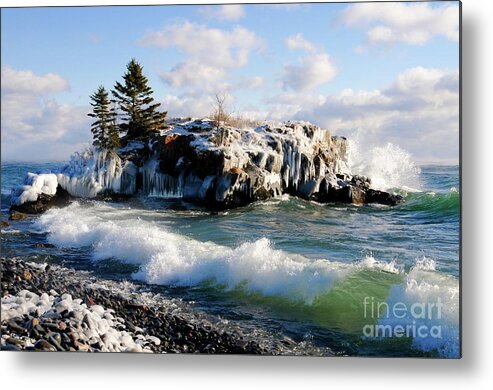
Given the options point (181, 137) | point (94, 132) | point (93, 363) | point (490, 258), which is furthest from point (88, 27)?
point (490, 258)

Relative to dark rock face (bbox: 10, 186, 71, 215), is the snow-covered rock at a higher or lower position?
higher

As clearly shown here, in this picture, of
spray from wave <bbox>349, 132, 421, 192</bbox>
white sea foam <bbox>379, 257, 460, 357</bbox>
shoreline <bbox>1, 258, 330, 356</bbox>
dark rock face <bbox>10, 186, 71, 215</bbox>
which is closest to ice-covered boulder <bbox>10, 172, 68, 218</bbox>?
dark rock face <bbox>10, 186, 71, 215</bbox>

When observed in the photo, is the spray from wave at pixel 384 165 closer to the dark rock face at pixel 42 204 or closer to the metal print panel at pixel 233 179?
the metal print panel at pixel 233 179

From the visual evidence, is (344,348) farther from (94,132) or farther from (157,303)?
(94,132)

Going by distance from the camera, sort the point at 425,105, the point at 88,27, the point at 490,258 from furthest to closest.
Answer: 1. the point at 88,27
2. the point at 425,105
3. the point at 490,258

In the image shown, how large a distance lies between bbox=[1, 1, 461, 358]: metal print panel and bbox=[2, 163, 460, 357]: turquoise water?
14mm

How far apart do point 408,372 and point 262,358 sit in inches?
39.9

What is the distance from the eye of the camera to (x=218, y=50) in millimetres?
4426

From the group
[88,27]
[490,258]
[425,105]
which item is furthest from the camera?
[88,27]

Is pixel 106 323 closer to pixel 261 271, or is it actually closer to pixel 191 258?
pixel 191 258

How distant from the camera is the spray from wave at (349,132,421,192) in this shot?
4316 millimetres

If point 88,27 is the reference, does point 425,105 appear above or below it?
below

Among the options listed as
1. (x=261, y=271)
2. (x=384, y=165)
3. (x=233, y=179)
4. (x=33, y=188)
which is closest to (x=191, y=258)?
(x=261, y=271)

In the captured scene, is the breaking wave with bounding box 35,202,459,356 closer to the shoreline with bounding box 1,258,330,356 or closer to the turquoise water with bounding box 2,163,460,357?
the turquoise water with bounding box 2,163,460,357
